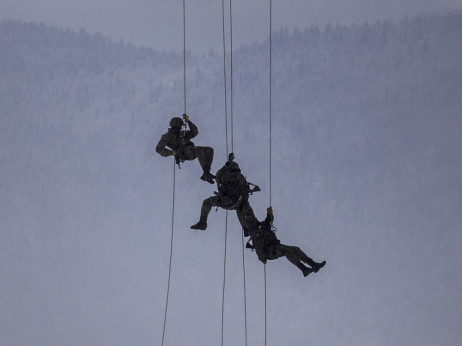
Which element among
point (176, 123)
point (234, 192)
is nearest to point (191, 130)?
point (176, 123)

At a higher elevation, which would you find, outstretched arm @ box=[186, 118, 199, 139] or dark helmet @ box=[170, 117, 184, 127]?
dark helmet @ box=[170, 117, 184, 127]

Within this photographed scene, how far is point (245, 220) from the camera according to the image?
47.2 feet

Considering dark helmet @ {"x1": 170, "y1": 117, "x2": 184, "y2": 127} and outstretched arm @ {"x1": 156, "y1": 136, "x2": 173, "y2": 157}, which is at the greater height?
dark helmet @ {"x1": 170, "y1": 117, "x2": 184, "y2": 127}

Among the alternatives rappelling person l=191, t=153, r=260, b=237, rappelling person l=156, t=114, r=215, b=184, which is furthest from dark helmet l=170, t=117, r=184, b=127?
rappelling person l=191, t=153, r=260, b=237

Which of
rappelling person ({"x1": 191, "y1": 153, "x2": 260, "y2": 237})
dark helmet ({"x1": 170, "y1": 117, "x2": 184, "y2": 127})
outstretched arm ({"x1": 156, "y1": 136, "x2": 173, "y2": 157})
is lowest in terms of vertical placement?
rappelling person ({"x1": 191, "y1": 153, "x2": 260, "y2": 237})

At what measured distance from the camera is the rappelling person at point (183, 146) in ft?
47.6

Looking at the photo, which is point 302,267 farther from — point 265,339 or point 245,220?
point 265,339

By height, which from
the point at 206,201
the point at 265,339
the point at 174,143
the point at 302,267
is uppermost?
the point at 174,143

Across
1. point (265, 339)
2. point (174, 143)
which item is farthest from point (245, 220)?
point (265, 339)

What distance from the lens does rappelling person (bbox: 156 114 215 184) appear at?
14.5m

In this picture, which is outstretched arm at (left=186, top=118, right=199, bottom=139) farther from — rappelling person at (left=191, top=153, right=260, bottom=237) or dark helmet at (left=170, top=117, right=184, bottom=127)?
rappelling person at (left=191, top=153, right=260, bottom=237)

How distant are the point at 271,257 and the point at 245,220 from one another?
0.77 metres

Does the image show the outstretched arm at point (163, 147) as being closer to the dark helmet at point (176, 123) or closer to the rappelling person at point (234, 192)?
the dark helmet at point (176, 123)

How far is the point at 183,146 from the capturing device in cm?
1450
